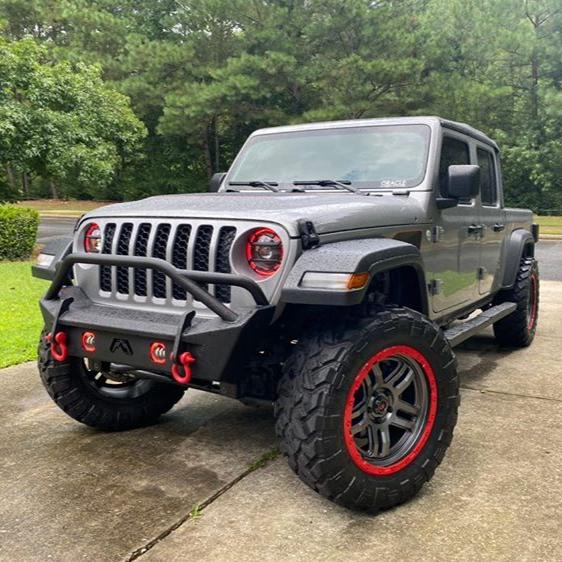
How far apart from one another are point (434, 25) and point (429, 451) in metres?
28.9

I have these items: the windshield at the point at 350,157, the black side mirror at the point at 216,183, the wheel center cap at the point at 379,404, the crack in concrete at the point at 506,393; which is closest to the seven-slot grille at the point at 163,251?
the wheel center cap at the point at 379,404

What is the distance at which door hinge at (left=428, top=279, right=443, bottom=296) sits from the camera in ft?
12.6

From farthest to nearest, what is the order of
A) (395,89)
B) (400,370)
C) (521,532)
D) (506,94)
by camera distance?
1. (506,94)
2. (395,89)
3. (400,370)
4. (521,532)

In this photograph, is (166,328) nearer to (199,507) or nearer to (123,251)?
(123,251)

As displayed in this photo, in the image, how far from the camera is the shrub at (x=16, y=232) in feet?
40.4

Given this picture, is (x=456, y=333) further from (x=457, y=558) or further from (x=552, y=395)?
(x=457, y=558)

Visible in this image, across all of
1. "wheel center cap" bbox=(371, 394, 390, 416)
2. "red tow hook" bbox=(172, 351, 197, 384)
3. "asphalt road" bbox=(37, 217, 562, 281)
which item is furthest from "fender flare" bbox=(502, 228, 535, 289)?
"asphalt road" bbox=(37, 217, 562, 281)

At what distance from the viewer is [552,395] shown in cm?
441

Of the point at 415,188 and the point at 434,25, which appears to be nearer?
the point at 415,188

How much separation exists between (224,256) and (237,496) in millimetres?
1112

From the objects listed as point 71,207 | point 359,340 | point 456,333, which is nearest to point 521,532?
point 359,340

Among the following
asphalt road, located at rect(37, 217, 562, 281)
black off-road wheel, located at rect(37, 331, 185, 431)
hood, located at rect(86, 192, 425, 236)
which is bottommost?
asphalt road, located at rect(37, 217, 562, 281)

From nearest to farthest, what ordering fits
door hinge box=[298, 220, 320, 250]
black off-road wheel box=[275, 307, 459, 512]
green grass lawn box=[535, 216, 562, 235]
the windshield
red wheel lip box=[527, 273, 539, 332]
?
black off-road wheel box=[275, 307, 459, 512] → door hinge box=[298, 220, 320, 250] → the windshield → red wheel lip box=[527, 273, 539, 332] → green grass lawn box=[535, 216, 562, 235]

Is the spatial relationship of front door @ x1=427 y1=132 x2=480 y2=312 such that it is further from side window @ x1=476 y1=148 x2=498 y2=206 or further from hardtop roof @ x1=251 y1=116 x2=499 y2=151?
side window @ x1=476 y1=148 x2=498 y2=206
